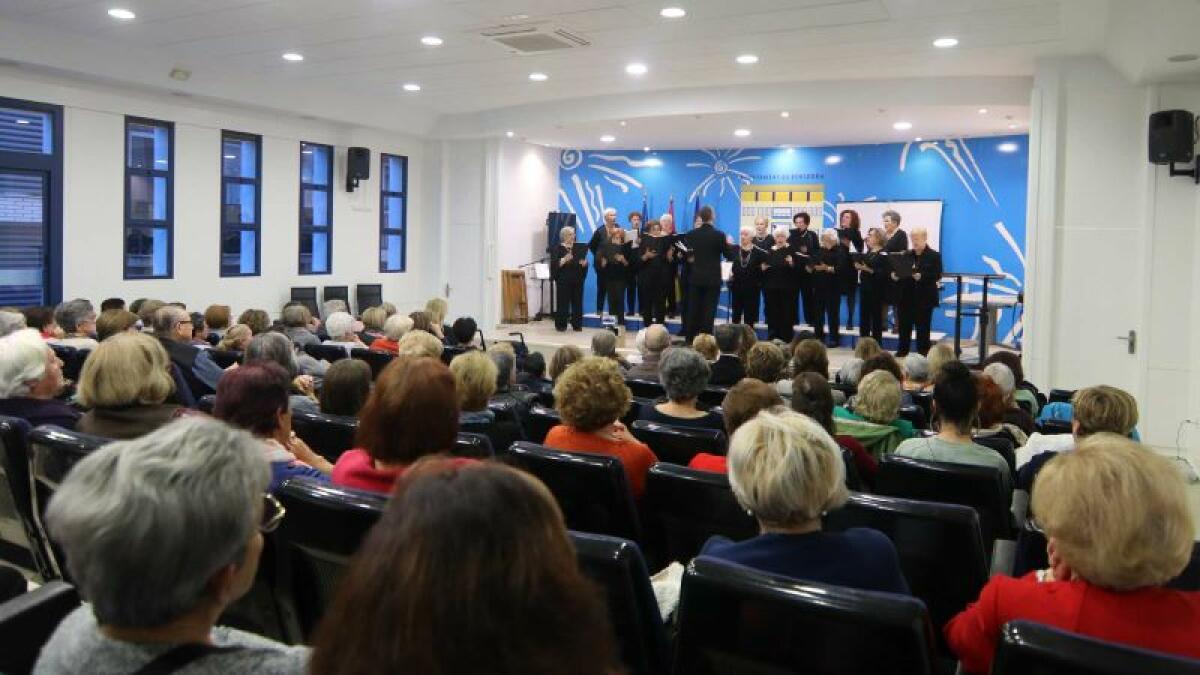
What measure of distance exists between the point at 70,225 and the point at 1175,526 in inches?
398

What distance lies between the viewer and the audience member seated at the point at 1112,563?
157cm

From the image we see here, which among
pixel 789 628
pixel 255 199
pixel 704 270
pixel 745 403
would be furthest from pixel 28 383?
pixel 255 199

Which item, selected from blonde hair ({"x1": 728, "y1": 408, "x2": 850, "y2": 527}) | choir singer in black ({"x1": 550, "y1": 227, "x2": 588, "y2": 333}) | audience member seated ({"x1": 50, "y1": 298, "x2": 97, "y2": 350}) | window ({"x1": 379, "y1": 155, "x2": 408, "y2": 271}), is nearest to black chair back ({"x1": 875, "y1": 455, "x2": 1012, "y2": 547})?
blonde hair ({"x1": 728, "y1": 408, "x2": 850, "y2": 527})

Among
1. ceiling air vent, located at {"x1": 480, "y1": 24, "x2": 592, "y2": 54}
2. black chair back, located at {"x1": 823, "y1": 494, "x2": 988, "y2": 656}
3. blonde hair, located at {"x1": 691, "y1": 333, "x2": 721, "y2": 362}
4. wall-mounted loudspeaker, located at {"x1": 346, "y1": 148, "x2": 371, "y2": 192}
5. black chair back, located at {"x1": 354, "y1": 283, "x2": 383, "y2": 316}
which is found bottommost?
black chair back, located at {"x1": 823, "y1": 494, "x2": 988, "y2": 656}

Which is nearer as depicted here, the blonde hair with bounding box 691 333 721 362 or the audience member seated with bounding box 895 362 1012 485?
the audience member seated with bounding box 895 362 1012 485

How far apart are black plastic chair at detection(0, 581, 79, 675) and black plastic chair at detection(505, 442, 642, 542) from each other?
55.9 inches

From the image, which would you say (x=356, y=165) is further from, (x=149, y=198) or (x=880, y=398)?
(x=880, y=398)

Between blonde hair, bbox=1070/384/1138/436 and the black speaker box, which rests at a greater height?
the black speaker box

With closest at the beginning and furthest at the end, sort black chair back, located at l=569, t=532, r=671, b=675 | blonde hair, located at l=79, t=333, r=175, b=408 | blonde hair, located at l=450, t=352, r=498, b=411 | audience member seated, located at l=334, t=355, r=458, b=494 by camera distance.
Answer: black chair back, located at l=569, t=532, r=671, b=675 → audience member seated, located at l=334, t=355, r=458, b=494 → blonde hair, located at l=79, t=333, r=175, b=408 → blonde hair, located at l=450, t=352, r=498, b=411

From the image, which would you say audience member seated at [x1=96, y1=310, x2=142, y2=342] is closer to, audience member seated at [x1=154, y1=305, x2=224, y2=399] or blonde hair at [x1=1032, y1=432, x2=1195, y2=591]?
audience member seated at [x1=154, y1=305, x2=224, y2=399]

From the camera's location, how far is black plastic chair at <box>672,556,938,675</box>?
1.46 m

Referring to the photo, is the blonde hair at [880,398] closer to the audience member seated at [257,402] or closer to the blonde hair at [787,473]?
the blonde hair at [787,473]

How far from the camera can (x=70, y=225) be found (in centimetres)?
932

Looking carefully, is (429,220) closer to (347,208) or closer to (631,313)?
(347,208)
